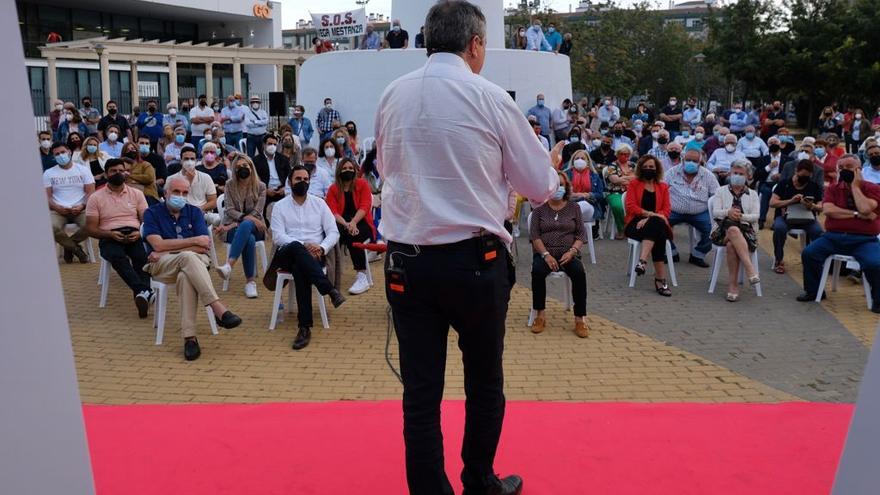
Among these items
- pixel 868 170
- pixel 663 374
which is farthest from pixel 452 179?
pixel 868 170

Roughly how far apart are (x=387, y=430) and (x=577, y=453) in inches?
34.3

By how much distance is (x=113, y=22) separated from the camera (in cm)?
3616

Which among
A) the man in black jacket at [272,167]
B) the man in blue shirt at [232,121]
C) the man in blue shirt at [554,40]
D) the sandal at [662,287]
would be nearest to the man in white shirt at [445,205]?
the sandal at [662,287]

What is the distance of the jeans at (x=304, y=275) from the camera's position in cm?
614

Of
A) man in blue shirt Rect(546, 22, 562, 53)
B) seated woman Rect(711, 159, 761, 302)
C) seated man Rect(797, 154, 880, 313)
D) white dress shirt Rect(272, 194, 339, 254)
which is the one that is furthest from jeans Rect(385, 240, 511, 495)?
man in blue shirt Rect(546, 22, 562, 53)

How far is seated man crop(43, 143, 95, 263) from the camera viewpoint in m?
8.62

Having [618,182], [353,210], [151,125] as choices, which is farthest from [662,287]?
[151,125]

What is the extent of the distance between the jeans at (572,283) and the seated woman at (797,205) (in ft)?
11.0

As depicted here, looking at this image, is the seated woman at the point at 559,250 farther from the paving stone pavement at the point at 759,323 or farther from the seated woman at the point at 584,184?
the seated woman at the point at 584,184

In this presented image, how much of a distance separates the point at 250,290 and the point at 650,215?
4126 millimetres

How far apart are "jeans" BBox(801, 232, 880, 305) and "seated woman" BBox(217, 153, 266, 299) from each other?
Result: 17.8ft

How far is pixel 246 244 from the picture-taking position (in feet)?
25.0

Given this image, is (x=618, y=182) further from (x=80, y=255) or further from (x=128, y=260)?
(x=80, y=255)

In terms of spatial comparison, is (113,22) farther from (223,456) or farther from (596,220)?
(223,456)
